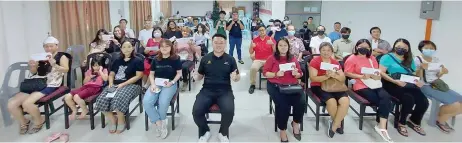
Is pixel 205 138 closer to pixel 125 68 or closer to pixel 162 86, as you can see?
pixel 162 86

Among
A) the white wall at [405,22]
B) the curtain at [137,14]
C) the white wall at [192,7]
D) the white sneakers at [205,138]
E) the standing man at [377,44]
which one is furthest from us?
the white wall at [192,7]

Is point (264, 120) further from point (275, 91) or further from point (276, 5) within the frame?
point (276, 5)

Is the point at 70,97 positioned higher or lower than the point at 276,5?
lower

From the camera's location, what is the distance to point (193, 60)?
16.8 feet

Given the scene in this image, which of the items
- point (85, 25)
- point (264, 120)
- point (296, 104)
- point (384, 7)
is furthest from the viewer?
point (384, 7)

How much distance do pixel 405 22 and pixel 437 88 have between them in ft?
7.14

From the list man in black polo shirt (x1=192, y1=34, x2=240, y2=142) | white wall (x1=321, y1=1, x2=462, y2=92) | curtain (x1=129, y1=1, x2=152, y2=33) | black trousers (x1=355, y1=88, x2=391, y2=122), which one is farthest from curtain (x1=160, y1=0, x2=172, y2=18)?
black trousers (x1=355, y1=88, x2=391, y2=122)

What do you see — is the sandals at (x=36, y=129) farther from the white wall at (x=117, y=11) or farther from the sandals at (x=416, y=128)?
the sandals at (x=416, y=128)

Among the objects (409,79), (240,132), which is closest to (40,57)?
(240,132)

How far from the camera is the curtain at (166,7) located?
44.9 feet

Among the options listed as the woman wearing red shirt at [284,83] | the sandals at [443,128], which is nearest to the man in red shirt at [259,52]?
the woman wearing red shirt at [284,83]

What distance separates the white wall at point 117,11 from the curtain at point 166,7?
6.10 meters

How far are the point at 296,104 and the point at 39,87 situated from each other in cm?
257

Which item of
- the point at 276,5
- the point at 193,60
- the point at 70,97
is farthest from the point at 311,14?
the point at 70,97
